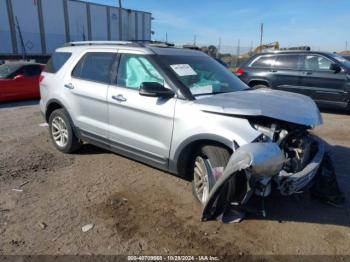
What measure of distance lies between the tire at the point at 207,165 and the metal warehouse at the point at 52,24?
56.1ft

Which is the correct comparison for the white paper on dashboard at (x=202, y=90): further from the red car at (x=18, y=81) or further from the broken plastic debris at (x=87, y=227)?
the red car at (x=18, y=81)

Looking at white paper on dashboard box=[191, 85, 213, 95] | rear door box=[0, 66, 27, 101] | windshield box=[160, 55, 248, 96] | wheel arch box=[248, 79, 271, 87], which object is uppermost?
windshield box=[160, 55, 248, 96]

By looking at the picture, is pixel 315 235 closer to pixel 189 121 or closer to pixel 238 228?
pixel 238 228

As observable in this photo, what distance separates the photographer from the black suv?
8.77m

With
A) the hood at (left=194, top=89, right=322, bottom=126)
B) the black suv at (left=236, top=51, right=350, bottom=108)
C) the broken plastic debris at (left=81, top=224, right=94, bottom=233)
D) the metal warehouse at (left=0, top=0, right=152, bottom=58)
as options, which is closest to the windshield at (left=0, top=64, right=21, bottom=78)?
the black suv at (left=236, top=51, right=350, bottom=108)


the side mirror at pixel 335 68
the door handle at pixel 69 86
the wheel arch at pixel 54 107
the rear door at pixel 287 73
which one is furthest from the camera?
the rear door at pixel 287 73

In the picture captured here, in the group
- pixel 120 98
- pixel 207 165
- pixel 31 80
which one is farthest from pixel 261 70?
pixel 31 80

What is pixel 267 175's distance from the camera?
2.88 m

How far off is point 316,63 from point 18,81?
359 inches

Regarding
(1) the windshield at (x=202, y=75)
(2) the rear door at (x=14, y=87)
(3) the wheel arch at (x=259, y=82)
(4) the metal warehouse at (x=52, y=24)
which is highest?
(4) the metal warehouse at (x=52, y=24)

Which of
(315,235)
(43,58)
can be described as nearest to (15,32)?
(43,58)

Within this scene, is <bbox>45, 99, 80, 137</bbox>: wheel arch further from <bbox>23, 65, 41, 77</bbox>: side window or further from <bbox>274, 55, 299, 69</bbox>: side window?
<bbox>274, 55, 299, 69</bbox>: side window

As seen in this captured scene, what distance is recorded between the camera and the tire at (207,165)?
335cm

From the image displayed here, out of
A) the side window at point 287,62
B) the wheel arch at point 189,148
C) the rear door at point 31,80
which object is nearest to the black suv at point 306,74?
the side window at point 287,62
